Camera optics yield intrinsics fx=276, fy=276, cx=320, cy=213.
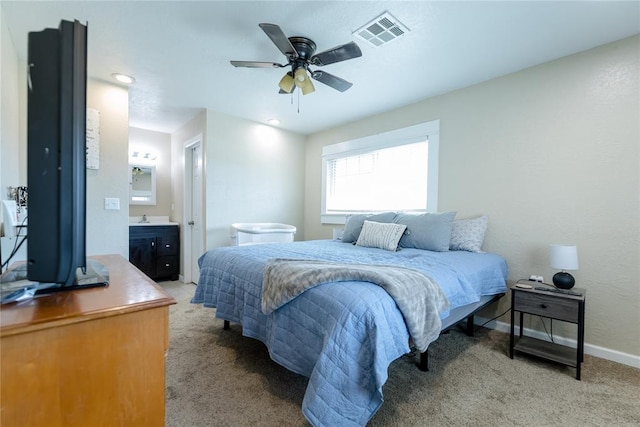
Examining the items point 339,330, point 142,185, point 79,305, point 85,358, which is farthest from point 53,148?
point 142,185

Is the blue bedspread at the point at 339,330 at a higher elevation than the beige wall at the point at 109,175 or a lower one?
lower

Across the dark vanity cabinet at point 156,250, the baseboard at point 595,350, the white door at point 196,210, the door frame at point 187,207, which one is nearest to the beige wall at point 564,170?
the baseboard at point 595,350

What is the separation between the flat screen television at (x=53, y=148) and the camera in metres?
0.71

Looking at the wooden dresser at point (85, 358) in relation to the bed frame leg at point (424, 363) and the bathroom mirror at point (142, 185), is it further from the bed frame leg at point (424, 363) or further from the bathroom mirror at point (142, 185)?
the bathroom mirror at point (142, 185)

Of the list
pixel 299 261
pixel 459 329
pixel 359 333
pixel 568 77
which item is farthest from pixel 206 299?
pixel 568 77

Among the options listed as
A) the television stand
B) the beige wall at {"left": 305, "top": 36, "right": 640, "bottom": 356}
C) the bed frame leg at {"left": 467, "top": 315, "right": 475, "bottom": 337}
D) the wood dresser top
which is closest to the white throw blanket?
the wood dresser top

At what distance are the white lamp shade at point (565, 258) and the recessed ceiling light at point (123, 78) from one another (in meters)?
4.08

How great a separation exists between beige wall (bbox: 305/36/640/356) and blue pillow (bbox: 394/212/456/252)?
441 millimetres

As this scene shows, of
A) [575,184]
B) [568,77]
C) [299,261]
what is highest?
[568,77]

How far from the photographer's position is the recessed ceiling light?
272cm

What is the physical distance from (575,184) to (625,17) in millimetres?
1140

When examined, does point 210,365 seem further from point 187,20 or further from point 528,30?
point 528,30

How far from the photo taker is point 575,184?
223 centimetres

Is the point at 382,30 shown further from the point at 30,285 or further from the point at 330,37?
the point at 30,285
